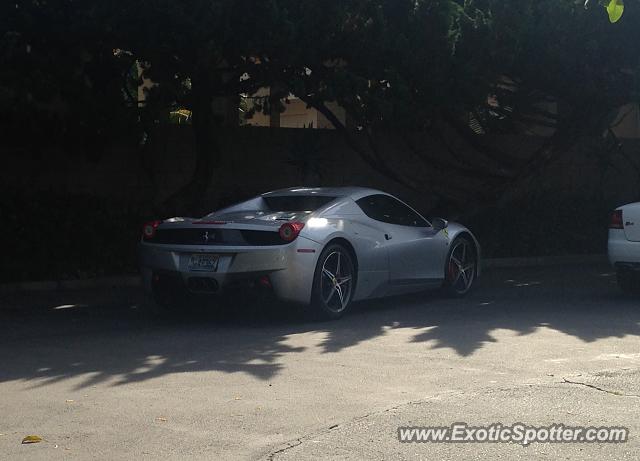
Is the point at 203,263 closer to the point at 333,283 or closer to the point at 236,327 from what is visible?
the point at 236,327

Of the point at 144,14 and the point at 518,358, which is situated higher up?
the point at 144,14

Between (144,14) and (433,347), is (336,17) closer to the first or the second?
(144,14)

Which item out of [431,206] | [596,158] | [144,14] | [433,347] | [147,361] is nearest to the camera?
[147,361]

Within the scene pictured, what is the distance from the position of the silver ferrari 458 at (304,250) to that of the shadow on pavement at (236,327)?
34 cm

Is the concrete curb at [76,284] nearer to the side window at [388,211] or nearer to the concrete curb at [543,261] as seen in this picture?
the side window at [388,211]

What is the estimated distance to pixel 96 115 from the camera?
575 inches

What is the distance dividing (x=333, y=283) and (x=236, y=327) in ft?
3.76

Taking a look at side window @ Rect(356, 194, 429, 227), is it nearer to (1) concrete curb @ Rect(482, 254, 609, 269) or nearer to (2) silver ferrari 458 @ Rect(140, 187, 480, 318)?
(2) silver ferrari 458 @ Rect(140, 187, 480, 318)

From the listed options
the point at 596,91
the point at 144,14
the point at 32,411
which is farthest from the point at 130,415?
the point at 596,91

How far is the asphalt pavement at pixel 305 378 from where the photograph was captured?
18.8 feet

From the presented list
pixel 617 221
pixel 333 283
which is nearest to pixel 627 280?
pixel 617 221

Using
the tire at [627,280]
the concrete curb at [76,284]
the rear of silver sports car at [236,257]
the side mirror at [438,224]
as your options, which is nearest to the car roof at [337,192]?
the side mirror at [438,224]

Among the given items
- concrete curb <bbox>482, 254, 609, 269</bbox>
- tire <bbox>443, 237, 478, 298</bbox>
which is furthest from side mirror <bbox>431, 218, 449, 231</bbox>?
concrete curb <bbox>482, 254, 609, 269</bbox>

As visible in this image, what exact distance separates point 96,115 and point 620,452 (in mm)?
10679
